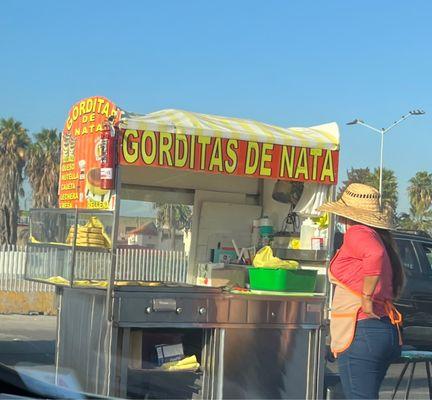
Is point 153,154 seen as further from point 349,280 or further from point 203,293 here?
point 349,280

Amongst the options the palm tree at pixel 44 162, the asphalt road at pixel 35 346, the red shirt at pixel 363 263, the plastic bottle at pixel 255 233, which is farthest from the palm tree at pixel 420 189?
the red shirt at pixel 363 263

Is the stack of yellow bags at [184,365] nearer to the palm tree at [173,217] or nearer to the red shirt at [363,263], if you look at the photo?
the palm tree at [173,217]

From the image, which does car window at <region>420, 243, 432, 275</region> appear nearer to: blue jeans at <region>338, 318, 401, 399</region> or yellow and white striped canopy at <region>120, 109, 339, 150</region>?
yellow and white striped canopy at <region>120, 109, 339, 150</region>

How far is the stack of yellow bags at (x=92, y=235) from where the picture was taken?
18.3ft

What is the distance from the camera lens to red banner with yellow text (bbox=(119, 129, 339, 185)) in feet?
17.1

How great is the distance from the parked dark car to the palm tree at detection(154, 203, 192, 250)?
384cm

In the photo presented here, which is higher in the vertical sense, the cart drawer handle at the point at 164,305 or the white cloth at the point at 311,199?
the white cloth at the point at 311,199

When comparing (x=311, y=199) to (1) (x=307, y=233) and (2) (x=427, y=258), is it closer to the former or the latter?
(1) (x=307, y=233)

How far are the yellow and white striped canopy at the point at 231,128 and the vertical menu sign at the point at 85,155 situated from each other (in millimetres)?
280

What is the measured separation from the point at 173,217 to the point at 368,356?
3.60 metres

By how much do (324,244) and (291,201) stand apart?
775mm

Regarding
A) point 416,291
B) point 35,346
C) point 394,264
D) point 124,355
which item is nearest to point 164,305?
point 124,355

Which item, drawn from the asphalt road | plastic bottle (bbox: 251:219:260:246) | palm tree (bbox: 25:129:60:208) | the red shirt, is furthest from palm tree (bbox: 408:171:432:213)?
the red shirt

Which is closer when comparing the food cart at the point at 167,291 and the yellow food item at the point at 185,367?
the food cart at the point at 167,291
